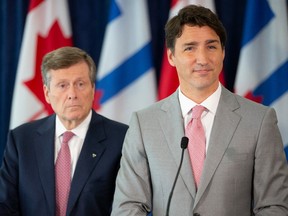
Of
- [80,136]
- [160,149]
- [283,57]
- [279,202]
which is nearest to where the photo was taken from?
[279,202]

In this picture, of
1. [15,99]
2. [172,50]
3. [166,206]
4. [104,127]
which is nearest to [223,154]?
[166,206]

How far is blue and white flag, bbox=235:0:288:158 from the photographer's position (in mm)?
3654

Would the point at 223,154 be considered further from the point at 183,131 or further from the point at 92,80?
the point at 92,80

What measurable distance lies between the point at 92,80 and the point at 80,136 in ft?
0.94

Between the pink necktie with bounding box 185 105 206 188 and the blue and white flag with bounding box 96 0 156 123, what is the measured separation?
65.5 inches

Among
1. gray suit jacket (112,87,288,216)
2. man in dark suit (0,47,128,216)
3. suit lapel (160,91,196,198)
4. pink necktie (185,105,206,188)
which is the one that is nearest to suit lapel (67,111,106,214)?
man in dark suit (0,47,128,216)

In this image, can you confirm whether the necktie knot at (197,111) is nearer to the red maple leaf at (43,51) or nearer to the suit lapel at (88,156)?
the suit lapel at (88,156)

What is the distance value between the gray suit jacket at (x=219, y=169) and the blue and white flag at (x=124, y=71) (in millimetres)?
1614

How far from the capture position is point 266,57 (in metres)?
3.71

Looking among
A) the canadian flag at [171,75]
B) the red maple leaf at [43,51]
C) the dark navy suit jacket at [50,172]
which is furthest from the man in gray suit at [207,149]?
the red maple leaf at [43,51]

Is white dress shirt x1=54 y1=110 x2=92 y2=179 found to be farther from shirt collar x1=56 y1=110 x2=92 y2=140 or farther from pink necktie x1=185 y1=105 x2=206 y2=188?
pink necktie x1=185 y1=105 x2=206 y2=188

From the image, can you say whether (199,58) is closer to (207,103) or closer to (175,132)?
(207,103)

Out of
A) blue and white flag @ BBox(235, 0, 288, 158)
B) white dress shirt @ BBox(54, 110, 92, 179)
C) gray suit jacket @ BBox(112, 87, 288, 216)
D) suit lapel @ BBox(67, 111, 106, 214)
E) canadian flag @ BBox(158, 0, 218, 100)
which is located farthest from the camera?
canadian flag @ BBox(158, 0, 218, 100)

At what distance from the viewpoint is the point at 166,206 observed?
208 cm
